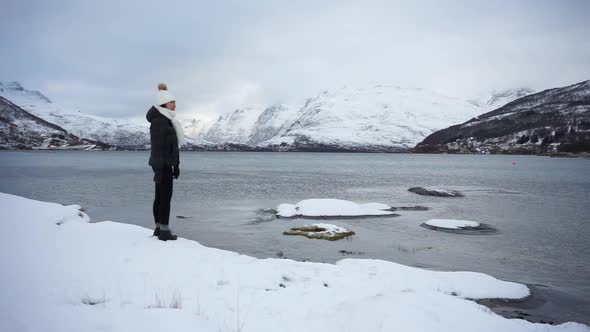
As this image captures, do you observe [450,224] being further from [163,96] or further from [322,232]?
[163,96]

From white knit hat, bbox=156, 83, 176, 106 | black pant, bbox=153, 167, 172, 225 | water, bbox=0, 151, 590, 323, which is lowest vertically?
water, bbox=0, 151, 590, 323

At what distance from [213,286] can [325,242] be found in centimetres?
1064

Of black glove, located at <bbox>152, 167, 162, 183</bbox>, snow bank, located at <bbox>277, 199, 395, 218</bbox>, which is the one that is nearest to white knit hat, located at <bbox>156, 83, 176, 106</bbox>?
black glove, located at <bbox>152, 167, 162, 183</bbox>

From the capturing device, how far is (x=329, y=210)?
26.7 metres

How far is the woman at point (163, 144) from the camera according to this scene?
10430mm

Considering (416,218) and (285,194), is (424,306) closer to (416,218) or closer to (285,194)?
(416,218)

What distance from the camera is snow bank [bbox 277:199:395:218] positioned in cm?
2591

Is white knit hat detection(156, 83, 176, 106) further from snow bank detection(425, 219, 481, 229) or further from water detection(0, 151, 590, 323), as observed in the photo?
snow bank detection(425, 219, 481, 229)

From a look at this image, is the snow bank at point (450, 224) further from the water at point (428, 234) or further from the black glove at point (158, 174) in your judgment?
the black glove at point (158, 174)

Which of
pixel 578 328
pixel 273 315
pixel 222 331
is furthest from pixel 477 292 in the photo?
pixel 222 331

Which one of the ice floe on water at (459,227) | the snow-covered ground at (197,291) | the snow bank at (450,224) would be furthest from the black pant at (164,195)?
the snow bank at (450,224)

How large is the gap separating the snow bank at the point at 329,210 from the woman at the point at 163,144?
49.1 ft

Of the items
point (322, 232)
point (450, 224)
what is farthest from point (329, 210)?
point (450, 224)

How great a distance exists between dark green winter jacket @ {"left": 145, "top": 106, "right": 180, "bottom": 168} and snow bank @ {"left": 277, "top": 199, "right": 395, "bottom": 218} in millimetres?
15462
